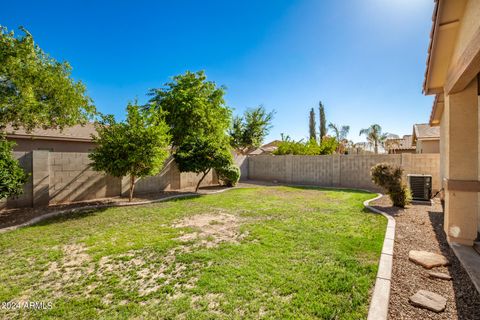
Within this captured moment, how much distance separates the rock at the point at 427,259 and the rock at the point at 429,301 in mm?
889

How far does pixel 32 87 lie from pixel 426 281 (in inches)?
444

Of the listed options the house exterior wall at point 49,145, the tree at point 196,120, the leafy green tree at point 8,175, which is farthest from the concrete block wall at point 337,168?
the leafy green tree at point 8,175

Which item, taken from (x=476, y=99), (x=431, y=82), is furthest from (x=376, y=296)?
(x=431, y=82)

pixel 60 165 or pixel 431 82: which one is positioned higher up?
pixel 431 82

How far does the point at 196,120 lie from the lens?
45.1 feet

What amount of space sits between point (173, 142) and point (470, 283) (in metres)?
13.9

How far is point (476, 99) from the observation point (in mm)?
3957

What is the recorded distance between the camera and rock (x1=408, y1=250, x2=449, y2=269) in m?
3.41

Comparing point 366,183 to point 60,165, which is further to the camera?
point 366,183

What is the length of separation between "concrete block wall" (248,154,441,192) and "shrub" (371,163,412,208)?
3.38 metres

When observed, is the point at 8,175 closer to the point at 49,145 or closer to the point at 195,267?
the point at 195,267

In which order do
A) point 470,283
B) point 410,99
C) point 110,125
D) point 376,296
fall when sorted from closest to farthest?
point 376,296 < point 470,283 < point 110,125 < point 410,99

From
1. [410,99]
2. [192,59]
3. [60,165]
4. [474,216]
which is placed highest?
[192,59]

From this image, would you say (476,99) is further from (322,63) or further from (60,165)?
(60,165)
